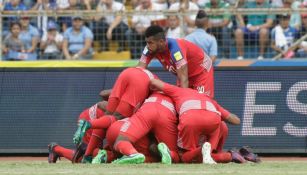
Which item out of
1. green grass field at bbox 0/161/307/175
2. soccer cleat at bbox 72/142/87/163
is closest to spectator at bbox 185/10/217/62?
soccer cleat at bbox 72/142/87/163

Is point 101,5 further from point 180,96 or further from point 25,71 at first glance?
point 180,96

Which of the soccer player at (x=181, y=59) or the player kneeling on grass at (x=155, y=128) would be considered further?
the soccer player at (x=181, y=59)

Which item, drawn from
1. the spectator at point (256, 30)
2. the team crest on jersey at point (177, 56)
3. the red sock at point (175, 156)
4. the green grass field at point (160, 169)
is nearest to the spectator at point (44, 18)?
the spectator at point (256, 30)

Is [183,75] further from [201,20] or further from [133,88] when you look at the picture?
[201,20]

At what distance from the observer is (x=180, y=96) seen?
12156 mm

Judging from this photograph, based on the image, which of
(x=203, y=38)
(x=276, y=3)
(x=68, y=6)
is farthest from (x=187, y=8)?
(x=203, y=38)

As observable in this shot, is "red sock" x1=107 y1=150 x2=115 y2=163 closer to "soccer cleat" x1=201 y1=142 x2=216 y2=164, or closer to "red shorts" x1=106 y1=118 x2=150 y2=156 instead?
"red shorts" x1=106 y1=118 x2=150 y2=156

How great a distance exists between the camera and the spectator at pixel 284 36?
1845 centimetres

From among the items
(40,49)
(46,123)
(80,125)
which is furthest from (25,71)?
(80,125)

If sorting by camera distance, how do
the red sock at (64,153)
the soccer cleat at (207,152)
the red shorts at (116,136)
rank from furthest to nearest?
the red sock at (64,153) < the red shorts at (116,136) < the soccer cleat at (207,152)

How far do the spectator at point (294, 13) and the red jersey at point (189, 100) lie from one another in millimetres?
6266

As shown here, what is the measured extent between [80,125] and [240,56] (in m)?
7.14

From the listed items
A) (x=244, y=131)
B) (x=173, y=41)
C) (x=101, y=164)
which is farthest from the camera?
(x=244, y=131)

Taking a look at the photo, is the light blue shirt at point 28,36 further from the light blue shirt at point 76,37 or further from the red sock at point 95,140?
the red sock at point 95,140
